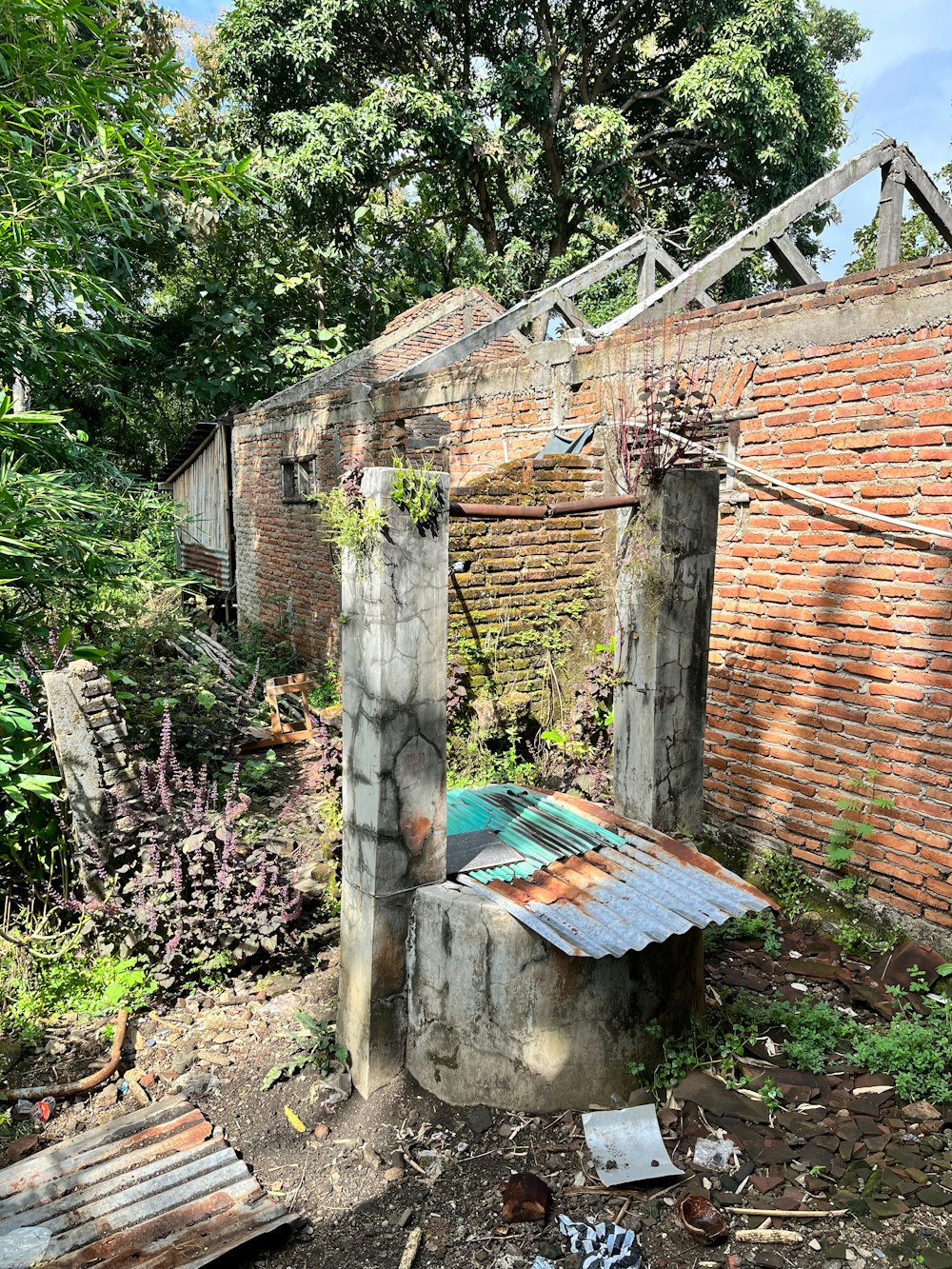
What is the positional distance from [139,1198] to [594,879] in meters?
1.95

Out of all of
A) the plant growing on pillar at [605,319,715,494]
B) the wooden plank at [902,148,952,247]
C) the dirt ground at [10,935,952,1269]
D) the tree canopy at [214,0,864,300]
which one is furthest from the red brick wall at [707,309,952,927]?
the tree canopy at [214,0,864,300]

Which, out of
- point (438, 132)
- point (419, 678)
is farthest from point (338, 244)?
point (419, 678)

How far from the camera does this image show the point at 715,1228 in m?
2.58

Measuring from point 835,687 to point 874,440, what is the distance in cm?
136

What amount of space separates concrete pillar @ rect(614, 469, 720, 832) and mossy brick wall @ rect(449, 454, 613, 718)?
220 cm

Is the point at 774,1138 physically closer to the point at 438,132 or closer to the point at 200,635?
the point at 200,635

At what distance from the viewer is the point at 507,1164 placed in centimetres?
288

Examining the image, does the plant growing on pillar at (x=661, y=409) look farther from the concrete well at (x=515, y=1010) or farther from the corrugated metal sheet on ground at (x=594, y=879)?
the concrete well at (x=515, y=1010)

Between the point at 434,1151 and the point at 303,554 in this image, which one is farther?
the point at 303,554

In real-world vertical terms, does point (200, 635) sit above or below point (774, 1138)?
above

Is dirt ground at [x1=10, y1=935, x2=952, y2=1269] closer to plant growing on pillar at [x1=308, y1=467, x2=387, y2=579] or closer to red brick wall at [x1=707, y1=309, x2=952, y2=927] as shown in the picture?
red brick wall at [x1=707, y1=309, x2=952, y2=927]

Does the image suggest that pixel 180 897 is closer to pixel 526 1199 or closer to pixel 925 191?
pixel 526 1199

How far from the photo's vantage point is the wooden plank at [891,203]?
17.3 feet

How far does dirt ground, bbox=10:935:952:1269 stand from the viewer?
8.48 feet
